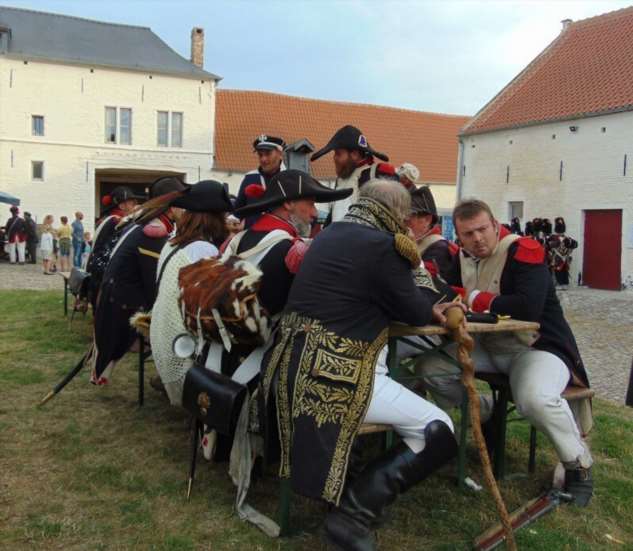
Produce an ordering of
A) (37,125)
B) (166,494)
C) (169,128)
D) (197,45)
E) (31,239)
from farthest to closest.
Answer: (197,45)
(169,128)
(37,125)
(31,239)
(166,494)

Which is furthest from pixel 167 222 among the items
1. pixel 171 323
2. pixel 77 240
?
pixel 77 240

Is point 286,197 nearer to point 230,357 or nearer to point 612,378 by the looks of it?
point 230,357

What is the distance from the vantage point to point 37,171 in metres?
27.2

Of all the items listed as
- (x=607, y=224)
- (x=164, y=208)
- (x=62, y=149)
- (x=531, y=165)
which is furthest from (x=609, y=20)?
(x=164, y=208)

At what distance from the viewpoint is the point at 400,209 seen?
298cm

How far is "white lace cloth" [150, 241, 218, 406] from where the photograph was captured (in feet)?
11.8

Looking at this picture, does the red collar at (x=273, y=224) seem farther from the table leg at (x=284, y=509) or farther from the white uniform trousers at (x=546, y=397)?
the table leg at (x=284, y=509)

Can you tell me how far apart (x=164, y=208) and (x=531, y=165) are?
1897 centimetres

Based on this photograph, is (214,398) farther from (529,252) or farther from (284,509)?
(529,252)

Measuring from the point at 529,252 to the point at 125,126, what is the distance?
2667 cm

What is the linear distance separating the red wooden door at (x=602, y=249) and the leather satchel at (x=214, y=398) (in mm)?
17708

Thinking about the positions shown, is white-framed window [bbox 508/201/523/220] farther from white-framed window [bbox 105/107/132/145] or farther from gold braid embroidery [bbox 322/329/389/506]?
gold braid embroidery [bbox 322/329/389/506]

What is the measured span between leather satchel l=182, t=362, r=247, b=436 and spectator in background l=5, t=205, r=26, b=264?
60.4 feet

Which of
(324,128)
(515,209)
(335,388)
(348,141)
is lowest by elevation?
(335,388)
